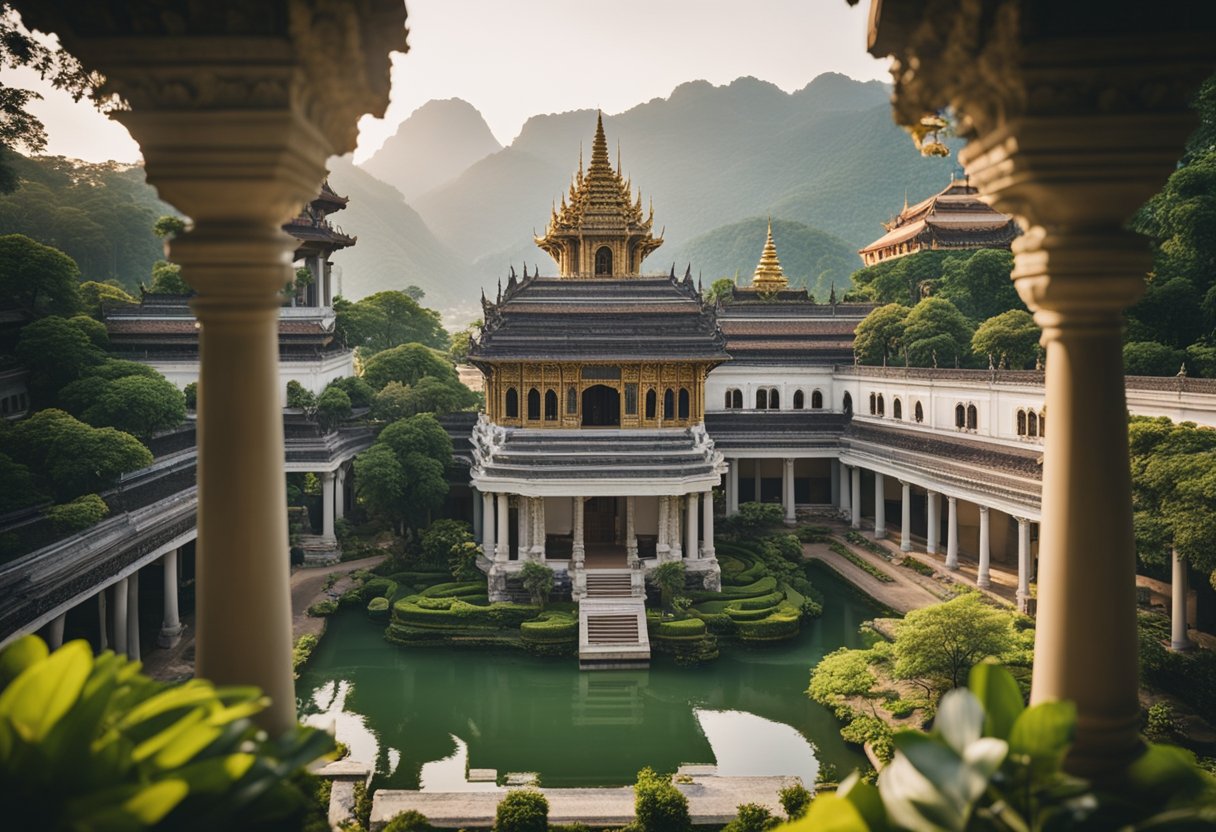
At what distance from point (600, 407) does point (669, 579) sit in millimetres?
6356

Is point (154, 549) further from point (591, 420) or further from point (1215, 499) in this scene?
point (1215, 499)

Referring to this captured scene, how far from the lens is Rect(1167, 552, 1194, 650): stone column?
1919cm

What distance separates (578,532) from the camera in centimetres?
2544

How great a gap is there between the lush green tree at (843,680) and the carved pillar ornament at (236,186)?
15270 mm

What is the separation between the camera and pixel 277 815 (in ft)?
12.3

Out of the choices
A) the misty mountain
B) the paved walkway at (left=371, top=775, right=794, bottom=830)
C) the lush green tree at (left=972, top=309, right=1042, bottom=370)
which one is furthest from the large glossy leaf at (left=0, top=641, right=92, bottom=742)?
the misty mountain

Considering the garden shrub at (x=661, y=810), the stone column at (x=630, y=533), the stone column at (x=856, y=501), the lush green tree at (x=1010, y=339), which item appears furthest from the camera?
the stone column at (x=856, y=501)

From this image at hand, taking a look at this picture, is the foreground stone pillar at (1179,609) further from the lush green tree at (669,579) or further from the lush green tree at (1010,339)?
the lush green tree at (1010,339)

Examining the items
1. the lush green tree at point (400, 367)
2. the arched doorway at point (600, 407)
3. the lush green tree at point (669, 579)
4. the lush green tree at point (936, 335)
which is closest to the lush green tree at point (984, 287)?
the lush green tree at point (936, 335)

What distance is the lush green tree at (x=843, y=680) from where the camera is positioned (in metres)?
18.1

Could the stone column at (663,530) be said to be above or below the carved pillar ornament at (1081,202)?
below

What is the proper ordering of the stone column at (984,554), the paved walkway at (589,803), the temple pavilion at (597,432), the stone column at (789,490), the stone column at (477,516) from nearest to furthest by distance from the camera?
the paved walkway at (589,803)
the temple pavilion at (597,432)
the stone column at (984,554)
the stone column at (477,516)
the stone column at (789,490)

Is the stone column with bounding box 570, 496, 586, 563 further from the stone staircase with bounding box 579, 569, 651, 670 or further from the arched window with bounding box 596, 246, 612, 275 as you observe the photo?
the arched window with bounding box 596, 246, 612, 275

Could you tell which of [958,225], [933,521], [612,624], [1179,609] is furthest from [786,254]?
[1179,609]
